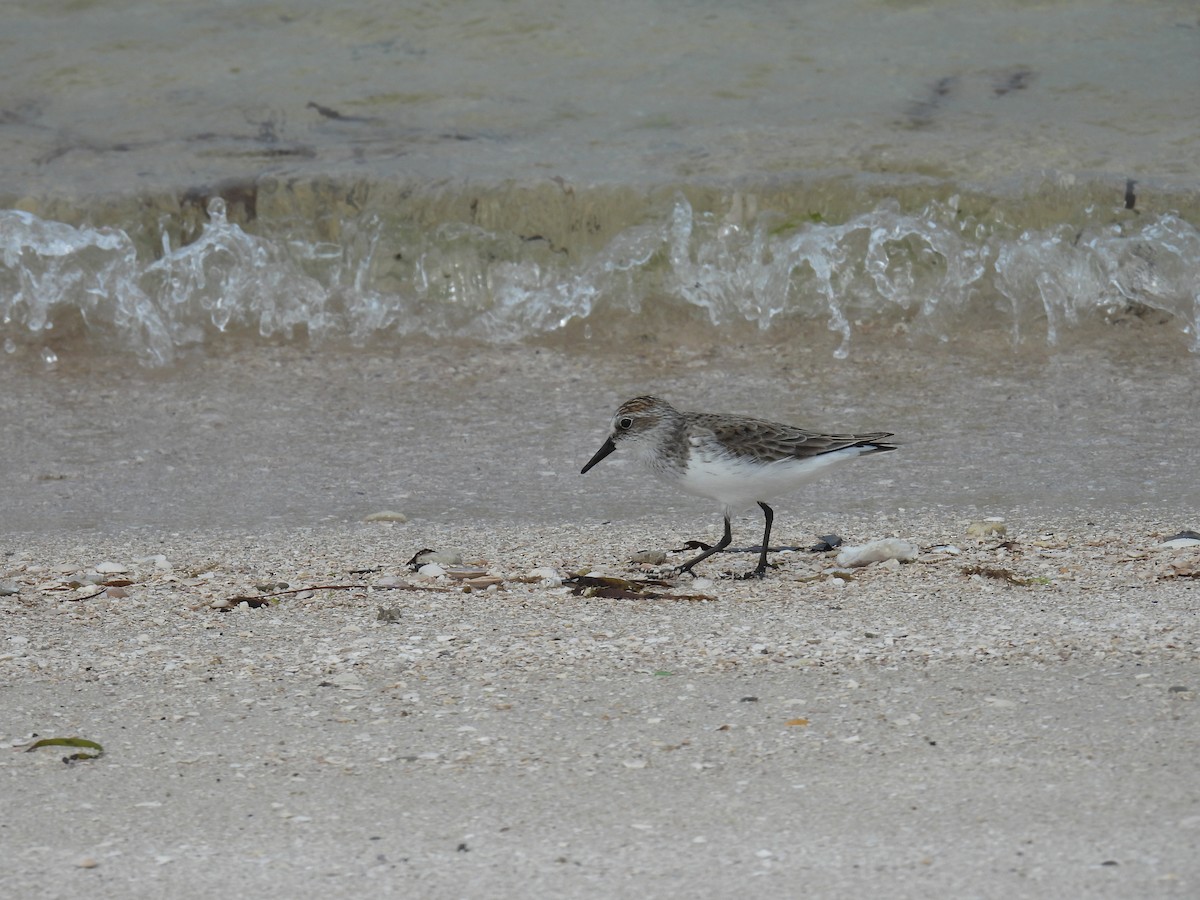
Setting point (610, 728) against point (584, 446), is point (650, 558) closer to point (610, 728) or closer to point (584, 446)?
point (584, 446)

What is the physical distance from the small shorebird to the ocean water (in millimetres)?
777

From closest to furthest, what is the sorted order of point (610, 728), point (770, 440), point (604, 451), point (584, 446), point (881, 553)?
1. point (610, 728)
2. point (881, 553)
3. point (770, 440)
4. point (604, 451)
5. point (584, 446)

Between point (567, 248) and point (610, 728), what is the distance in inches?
206

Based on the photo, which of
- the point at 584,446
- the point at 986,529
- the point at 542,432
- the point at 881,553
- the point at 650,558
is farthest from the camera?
the point at 542,432

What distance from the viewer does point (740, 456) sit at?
15.6 ft

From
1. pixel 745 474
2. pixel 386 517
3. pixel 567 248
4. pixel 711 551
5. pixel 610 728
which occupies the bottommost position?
pixel 386 517

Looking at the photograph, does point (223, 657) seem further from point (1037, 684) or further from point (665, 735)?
point (1037, 684)

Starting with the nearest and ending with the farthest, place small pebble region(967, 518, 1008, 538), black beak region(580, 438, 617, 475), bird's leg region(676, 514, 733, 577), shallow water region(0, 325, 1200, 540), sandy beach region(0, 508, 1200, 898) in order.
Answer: sandy beach region(0, 508, 1200, 898)
bird's leg region(676, 514, 733, 577)
small pebble region(967, 518, 1008, 538)
black beak region(580, 438, 617, 475)
shallow water region(0, 325, 1200, 540)

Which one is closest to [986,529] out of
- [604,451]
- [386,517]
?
[604,451]

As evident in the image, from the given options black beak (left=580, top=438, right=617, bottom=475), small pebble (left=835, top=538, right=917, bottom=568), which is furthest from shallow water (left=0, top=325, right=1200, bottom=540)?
small pebble (left=835, top=538, right=917, bottom=568)

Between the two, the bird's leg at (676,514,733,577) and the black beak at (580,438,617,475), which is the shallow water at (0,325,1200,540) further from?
the bird's leg at (676,514,733,577)

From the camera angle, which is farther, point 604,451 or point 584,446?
point 584,446

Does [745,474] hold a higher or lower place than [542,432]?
higher

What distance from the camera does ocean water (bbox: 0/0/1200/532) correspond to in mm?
6281
